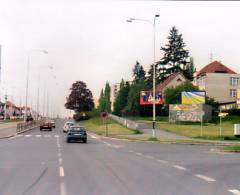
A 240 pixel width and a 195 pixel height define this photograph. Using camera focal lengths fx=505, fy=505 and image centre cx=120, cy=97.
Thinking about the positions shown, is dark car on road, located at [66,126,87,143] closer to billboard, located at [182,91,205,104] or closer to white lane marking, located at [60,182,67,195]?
white lane marking, located at [60,182,67,195]

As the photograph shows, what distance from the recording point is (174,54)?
403 feet

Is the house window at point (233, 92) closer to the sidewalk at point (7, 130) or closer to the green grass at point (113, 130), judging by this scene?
the green grass at point (113, 130)

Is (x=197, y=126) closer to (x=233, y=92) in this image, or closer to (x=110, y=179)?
(x=233, y=92)

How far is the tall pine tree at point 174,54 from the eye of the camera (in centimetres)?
12319

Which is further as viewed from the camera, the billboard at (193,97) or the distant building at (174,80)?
the distant building at (174,80)

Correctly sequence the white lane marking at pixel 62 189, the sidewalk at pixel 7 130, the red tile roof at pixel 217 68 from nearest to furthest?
the white lane marking at pixel 62 189, the sidewalk at pixel 7 130, the red tile roof at pixel 217 68

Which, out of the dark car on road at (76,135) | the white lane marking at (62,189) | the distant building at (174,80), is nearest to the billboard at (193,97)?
the distant building at (174,80)

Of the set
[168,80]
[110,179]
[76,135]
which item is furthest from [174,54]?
[110,179]

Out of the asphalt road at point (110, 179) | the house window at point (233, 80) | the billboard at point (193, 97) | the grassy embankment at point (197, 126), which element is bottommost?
the asphalt road at point (110, 179)

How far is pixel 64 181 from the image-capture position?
14156 millimetres

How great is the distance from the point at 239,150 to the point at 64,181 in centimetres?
2114

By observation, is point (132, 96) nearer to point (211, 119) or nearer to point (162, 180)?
Answer: point (211, 119)

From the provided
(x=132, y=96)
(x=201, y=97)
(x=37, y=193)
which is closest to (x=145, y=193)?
(x=37, y=193)

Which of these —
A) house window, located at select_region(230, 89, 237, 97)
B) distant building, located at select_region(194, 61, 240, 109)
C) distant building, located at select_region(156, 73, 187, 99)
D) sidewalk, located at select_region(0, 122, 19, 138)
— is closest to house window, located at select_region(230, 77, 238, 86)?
distant building, located at select_region(194, 61, 240, 109)
